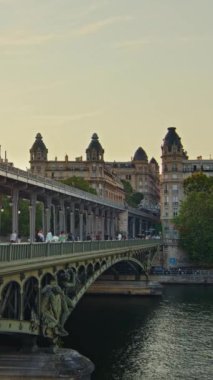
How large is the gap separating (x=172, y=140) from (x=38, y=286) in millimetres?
145968

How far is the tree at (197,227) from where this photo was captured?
12862 cm

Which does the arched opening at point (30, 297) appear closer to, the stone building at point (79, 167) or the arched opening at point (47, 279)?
the arched opening at point (47, 279)

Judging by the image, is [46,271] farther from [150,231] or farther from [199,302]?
[150,231]

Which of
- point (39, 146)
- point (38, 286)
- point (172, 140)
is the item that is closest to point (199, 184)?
point (172, 140)

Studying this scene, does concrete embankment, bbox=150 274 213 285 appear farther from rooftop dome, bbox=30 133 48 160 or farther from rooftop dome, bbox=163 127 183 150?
rooftop dome, bbox=30 133 48 160

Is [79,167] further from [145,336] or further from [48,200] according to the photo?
[48,200]

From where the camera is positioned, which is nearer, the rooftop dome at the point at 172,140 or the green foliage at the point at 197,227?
the green foliage at the point at 197,227

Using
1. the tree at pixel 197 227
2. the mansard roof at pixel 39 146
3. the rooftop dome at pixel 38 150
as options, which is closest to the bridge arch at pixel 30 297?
the tree at pixel 197 227

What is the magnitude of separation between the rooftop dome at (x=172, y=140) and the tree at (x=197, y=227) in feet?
130

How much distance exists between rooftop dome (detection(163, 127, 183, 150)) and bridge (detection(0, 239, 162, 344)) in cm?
13078

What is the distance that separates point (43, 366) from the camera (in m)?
35.2

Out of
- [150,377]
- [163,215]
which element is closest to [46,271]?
[150,377]

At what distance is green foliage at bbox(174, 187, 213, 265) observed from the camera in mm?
128625

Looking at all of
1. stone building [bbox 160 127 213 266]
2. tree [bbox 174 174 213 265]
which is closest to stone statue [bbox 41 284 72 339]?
tree [bbox 174 174 213 265]
